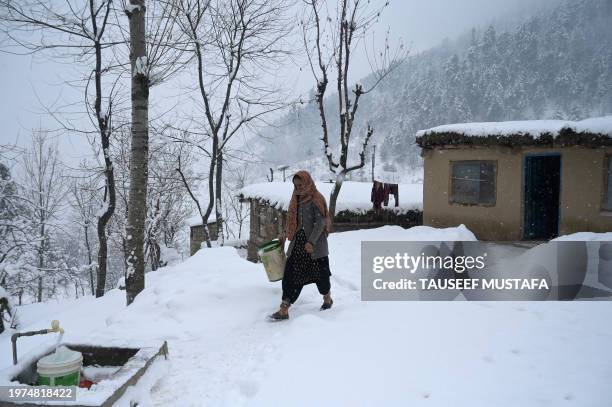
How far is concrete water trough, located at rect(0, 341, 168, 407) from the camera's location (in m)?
2.65

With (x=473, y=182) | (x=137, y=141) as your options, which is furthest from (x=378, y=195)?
(x=137, y=141)

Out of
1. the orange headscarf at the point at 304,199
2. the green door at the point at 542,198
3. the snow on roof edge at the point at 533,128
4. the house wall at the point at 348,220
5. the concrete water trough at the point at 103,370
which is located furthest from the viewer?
the house wall at the point at 348,220

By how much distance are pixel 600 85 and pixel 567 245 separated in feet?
288

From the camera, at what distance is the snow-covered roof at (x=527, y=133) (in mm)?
9430

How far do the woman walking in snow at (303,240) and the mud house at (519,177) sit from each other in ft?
25.6

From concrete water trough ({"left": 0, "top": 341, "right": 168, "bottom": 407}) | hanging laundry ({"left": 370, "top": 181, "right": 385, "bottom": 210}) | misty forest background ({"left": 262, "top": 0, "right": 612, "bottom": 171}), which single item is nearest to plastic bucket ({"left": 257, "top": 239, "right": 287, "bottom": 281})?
concrete water trough ({"left": 0, "top": 341, "right": 168, "bottom": 407})

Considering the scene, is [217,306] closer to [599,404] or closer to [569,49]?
[599,404]

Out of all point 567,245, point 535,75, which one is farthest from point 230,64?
point 535,75

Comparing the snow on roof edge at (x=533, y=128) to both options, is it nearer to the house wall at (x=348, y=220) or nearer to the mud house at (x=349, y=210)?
the mud house at (x=349, y=210)

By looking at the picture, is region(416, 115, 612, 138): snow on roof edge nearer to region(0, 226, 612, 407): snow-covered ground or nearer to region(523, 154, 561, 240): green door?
region(523, 154, 561, 240): green door

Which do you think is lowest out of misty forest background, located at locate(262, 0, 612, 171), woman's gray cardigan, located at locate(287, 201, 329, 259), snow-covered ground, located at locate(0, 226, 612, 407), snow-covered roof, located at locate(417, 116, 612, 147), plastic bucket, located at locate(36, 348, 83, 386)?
snow-covered ground, located at locate(0, 226, 612, 407)

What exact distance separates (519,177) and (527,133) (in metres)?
1.18

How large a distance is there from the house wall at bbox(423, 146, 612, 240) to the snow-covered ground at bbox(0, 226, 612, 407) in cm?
559

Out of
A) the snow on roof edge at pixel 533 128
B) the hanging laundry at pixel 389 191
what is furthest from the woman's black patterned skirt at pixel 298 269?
the hanging laundry at pixel 389 191
